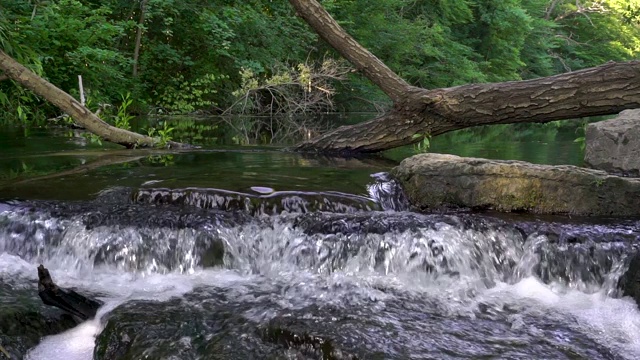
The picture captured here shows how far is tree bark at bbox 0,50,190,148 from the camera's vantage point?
5996 mm

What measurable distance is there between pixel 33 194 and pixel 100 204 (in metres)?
0.64

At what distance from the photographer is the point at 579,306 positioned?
3.87 meters

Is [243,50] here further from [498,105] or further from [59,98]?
[498,105]

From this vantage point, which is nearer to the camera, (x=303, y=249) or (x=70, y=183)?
(x=303, y=249)

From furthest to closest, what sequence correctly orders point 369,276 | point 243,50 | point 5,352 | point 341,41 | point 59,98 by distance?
1. point 243,50
2. point 341,41
3. point 59,98
4. point 369,276
5. point 5,352

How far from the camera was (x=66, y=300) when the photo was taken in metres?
3.37

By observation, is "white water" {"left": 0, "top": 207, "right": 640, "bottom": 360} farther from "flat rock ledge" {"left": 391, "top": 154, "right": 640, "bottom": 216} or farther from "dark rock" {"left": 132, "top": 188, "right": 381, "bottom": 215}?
"flat rock ledge" {"left": 391, "top": 154, "right": 640, "bottom": 216}

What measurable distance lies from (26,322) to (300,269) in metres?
1.84

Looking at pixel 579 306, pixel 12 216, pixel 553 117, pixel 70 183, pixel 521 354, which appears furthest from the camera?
pixel 553 117

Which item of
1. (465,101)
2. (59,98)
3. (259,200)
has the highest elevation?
(465,101)

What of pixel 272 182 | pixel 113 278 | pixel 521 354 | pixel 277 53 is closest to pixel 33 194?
pixel 113 278

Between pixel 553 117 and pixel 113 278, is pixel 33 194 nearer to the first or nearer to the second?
pixel 113 278

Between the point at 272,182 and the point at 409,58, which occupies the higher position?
the point at 409,58

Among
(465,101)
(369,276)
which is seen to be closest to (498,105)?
(465,101)
